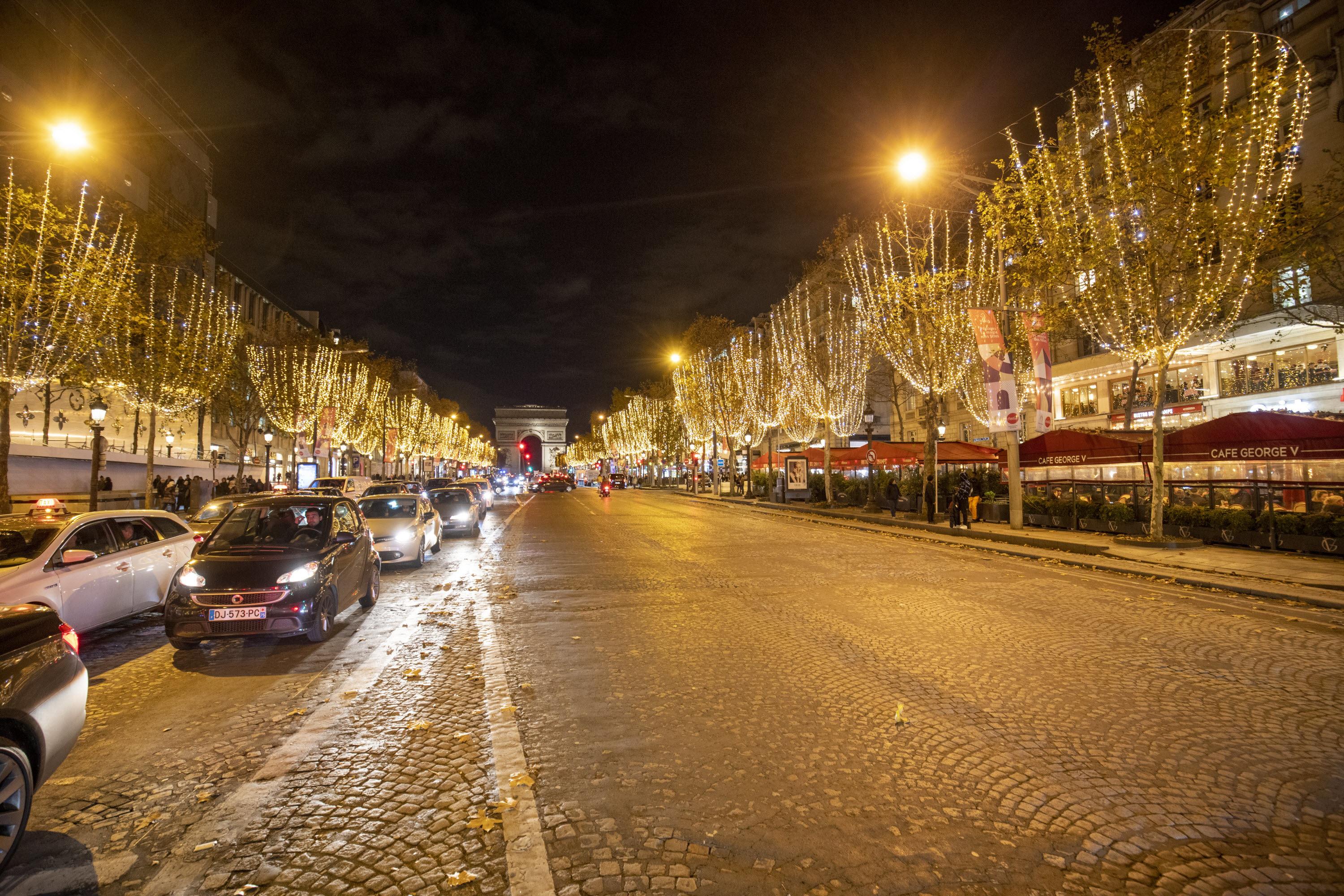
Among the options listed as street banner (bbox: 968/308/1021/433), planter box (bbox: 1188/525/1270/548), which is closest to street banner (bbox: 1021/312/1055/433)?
street banner (bbox: 968/308/1021/433)

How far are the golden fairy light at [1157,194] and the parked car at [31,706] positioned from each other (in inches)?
692

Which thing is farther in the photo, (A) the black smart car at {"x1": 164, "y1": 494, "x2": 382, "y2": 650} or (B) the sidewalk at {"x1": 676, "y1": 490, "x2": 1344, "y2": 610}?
(B) the sidewalk at {"x1": 676, "y1": 490, "x2": 1344, "y2": 610}

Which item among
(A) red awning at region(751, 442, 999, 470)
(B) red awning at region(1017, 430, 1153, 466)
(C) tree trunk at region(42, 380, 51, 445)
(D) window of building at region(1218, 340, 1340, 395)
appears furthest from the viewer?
(C) tree trunk at region(42, 380, 51, 445)

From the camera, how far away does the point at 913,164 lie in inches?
667

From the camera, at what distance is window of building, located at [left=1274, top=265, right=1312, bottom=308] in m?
17.9

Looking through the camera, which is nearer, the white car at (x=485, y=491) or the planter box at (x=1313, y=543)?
the planter box at (x=1313, y=543)

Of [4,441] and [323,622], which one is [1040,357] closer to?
[323,622]

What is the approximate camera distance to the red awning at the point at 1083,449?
19484 mm

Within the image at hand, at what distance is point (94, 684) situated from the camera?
6.56 meters

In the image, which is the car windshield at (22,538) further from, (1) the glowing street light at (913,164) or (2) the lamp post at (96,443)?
(1) the glowing street light at (913,164)

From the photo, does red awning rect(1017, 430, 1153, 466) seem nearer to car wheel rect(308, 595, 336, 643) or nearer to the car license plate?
car wheel rect(308, 595, 336, 643)

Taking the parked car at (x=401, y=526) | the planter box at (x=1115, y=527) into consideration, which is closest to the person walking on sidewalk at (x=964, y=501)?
the planter box at (x=1115, y=527)

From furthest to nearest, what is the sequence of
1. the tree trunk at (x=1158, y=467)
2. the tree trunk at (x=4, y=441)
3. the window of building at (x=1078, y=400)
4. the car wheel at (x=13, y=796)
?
the window of building at (x=1078, y=400)
the tree trunk at (x=4, y=441)
the tree trunk at (x=1158, y=467)
the car wheel at (x=13, y=796)

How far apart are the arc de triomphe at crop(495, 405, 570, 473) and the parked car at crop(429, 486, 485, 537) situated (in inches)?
5750
